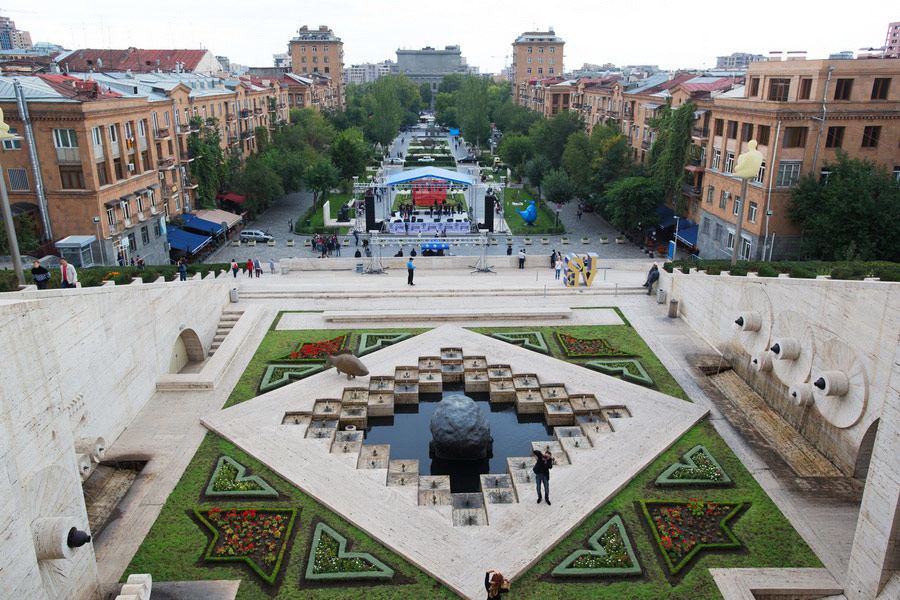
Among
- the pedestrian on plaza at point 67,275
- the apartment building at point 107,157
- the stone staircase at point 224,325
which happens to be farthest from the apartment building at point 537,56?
the pedestrian on plaza at point 67,275

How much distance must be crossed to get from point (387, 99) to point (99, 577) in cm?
8379

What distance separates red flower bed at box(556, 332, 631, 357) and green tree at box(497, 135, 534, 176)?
148 ft

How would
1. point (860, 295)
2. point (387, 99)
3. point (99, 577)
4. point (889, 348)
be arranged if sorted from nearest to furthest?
point (99, 577)
point (889, 348)
point (860, 295)
point (387, 99)

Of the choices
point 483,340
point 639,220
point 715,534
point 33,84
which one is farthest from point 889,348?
point 33,84

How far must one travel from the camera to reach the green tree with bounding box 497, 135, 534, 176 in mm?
67625

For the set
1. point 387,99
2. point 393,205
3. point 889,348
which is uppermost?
point 387,99

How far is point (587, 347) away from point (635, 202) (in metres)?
24.7

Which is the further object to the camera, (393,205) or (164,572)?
(393,205)

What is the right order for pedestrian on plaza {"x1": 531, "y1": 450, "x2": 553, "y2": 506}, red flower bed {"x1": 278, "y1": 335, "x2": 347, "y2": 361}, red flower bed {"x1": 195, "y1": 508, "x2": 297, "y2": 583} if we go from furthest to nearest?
red flower bed {"x1": 278, "y1": 335, "x2": 347, "y2": 361}, pedestrian on plaza {"x1": 531, "y1": 450, "x2": 553, "y2": 506}, red flower bed {"x1": 195, "y1": 508, "x2": 297, "y2": 583}

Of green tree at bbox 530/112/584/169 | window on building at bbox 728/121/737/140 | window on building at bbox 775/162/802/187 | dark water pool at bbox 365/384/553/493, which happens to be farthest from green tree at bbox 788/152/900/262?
green tree at bbox 530/112/584/169

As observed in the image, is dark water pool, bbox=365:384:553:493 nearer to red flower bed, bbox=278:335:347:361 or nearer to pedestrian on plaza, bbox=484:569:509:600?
red flower bed, bbox=278:335:347:361

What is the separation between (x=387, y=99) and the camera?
89.0 m

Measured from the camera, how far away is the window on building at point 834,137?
110 feet

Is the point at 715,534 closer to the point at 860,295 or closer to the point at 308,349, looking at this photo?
the point at 860,295
